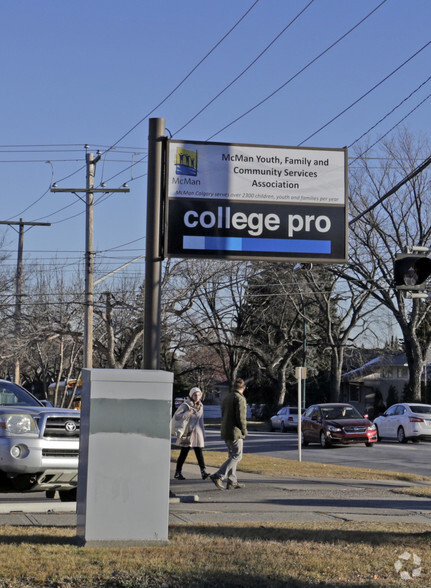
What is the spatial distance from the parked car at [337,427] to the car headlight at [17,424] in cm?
2028

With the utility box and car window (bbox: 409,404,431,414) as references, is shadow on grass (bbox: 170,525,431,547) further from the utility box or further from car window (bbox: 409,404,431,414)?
car window (bbox: 409,404,431,414)

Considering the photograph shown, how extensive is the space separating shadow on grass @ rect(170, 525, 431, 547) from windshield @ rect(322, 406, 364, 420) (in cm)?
2159

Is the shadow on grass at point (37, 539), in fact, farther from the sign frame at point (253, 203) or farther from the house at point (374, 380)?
the house at point (374, 380)

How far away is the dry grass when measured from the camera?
6.63 m

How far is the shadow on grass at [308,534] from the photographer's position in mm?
8611

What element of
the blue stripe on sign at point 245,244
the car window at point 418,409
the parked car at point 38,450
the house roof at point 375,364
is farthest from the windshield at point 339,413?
the house roof at point 375,364

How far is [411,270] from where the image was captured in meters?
12.4

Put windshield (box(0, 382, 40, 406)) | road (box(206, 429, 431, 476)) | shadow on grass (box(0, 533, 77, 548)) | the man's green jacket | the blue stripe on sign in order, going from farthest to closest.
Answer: road (box(206, 429, 431, 476)) < the man's green jacket < windshield (box(0, 382, 40, 406)) < the blue stripe on sign < shadow on grass (box(0, 533, 77, 548))

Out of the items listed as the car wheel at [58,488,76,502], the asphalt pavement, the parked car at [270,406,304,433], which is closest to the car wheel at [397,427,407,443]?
the parked car at [270,406,304,433]

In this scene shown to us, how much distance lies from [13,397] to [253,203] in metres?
4.34

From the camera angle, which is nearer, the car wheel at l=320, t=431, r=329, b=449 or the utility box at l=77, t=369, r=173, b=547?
the utility box at l=77, t=369, r=173, b=547

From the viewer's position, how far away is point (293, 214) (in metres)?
12.2

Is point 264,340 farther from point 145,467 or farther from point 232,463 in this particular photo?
point 145,467

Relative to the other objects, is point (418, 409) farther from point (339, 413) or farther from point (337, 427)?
point (337, 427)
